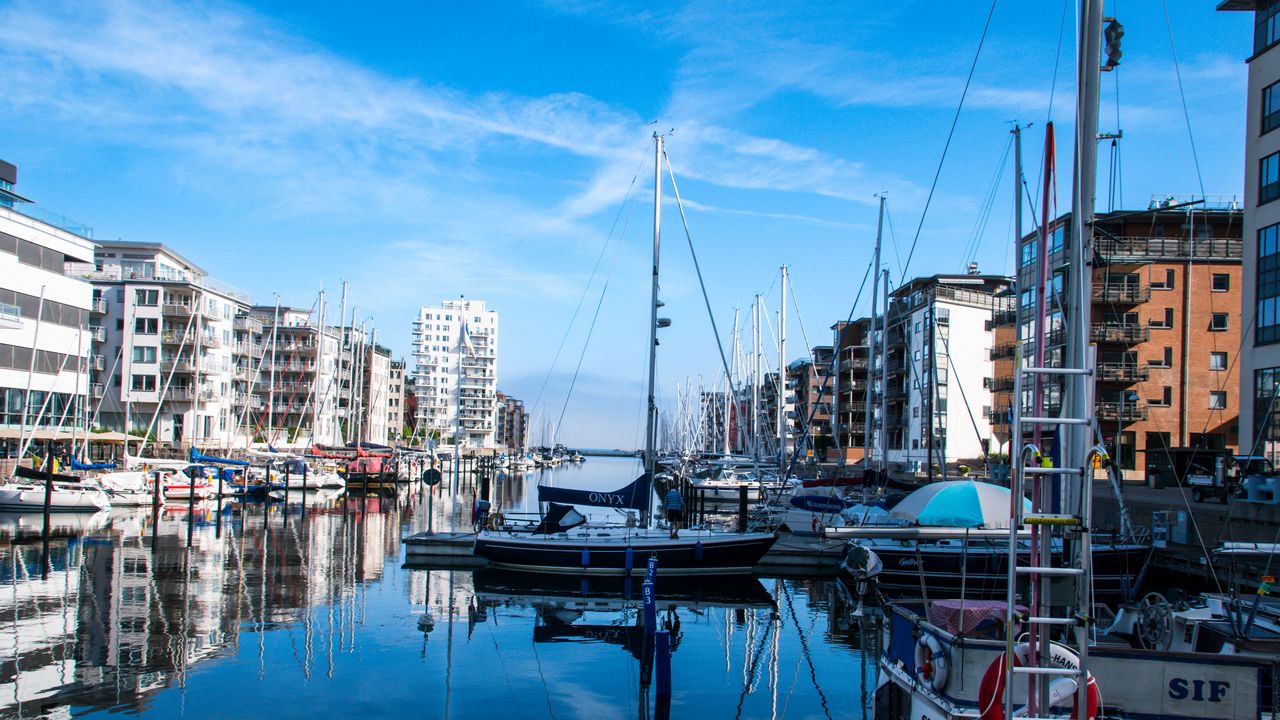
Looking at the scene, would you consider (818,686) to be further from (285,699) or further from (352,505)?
(352,505)

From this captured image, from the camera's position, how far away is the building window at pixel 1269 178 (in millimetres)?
37688

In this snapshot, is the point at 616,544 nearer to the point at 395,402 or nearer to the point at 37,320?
the point at 37,320

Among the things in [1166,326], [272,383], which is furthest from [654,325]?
[272,383]

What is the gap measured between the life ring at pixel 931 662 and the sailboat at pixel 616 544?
19.5 metres

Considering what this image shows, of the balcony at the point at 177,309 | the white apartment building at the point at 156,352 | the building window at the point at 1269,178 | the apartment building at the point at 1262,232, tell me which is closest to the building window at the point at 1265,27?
the apartment building at the point at 1262,232

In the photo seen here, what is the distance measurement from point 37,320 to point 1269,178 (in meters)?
69.1

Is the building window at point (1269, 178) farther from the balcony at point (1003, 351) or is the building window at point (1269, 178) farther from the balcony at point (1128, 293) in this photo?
the balcony at point (1003, 351)

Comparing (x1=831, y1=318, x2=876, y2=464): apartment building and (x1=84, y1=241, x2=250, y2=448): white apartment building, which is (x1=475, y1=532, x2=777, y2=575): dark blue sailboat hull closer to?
(x1=84, y1=241, x2=250, y2=448): white apartment building

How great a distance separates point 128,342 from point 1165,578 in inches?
3302

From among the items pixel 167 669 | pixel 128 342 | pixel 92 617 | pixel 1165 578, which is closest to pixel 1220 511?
pixel 1165 578

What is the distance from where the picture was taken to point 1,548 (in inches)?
1437

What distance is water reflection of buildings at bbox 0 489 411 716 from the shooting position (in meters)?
18.2

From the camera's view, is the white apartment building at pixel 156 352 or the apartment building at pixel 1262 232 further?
the white apartment building at pixel 156 352

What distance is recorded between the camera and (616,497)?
3347 cm
